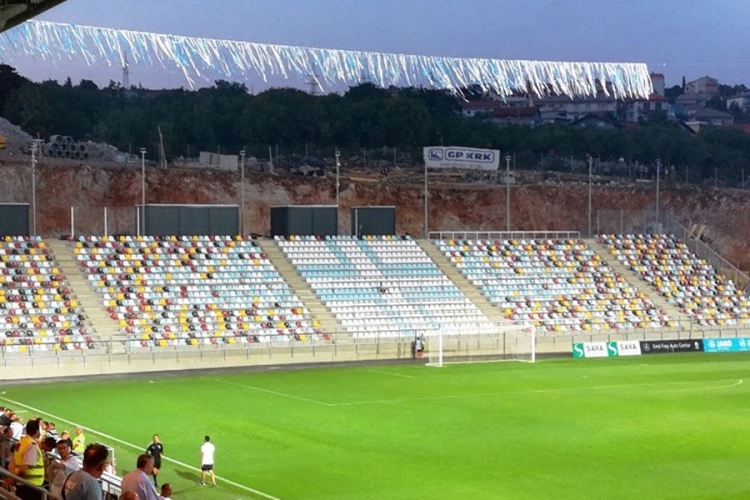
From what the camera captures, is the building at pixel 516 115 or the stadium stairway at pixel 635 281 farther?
the building at pixel 516 115

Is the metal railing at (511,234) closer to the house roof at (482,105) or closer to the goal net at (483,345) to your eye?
the goal net at (483,345)

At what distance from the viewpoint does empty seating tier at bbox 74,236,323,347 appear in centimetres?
4988

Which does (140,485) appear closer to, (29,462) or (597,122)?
(29,462)

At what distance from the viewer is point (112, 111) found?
98.7m

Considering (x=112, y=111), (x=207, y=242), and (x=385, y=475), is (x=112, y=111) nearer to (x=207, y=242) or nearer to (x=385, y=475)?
(x=207, y=242)

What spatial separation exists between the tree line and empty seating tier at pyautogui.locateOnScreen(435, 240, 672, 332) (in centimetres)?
4038

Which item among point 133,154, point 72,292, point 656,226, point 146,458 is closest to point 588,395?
point 72,292

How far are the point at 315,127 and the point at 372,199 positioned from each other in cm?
1975

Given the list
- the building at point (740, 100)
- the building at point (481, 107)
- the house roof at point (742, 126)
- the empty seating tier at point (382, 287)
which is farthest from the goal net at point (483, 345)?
the building at point (740, 100)

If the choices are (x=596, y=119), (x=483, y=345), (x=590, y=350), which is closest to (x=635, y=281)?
(x=590, y=350)

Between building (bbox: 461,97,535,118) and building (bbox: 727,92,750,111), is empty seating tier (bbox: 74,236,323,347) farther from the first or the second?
building (bbox: 727,92,750,111)

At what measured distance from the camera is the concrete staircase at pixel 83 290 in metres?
48.4

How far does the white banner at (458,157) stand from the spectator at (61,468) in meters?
56.3

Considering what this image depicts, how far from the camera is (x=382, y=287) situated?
5753 centimetres
